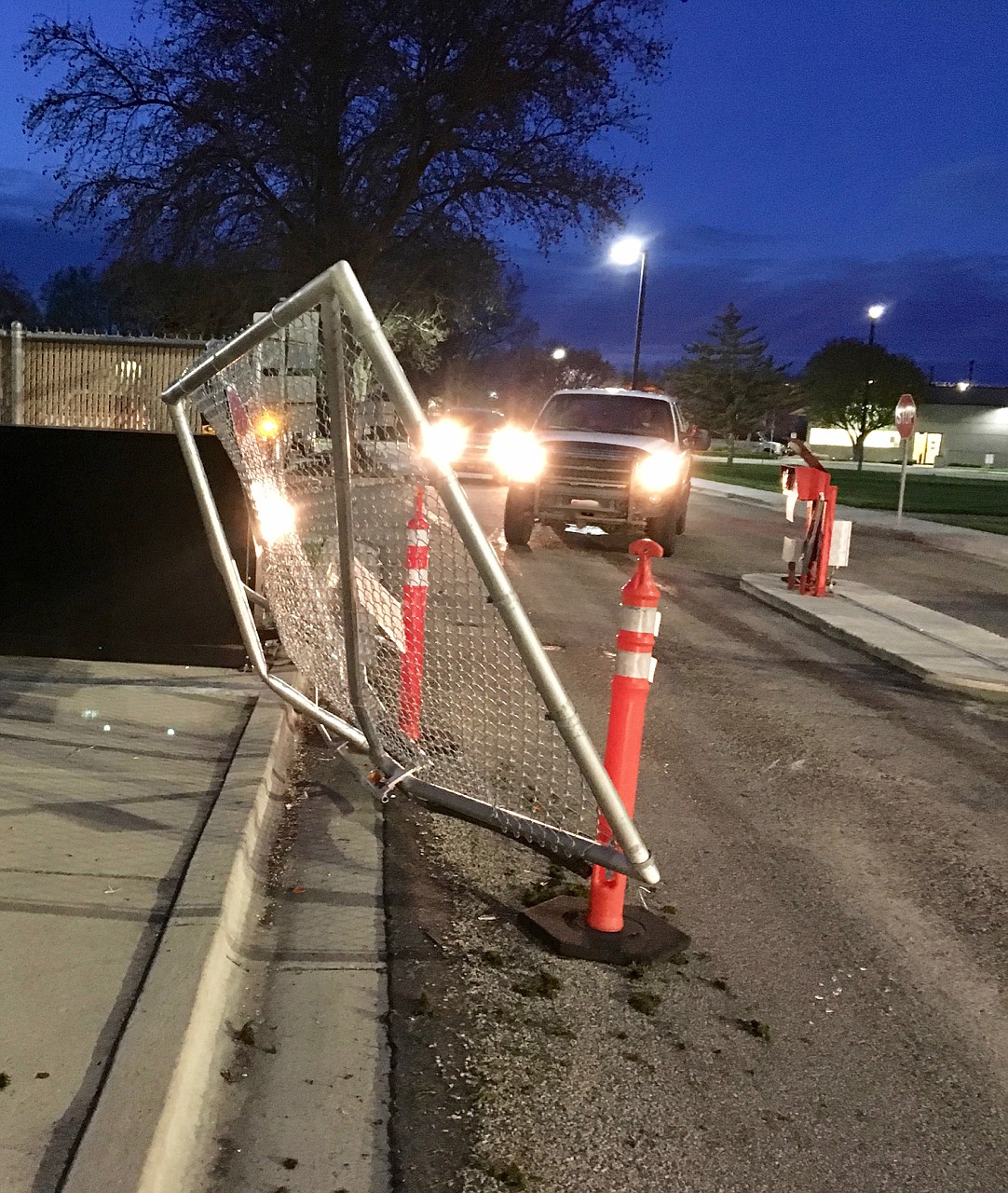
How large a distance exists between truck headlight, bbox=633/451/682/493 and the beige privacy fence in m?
5.73

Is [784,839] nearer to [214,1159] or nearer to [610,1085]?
[610,1085]

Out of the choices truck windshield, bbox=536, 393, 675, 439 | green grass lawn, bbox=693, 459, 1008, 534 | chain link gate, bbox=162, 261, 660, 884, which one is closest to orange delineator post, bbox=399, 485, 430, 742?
chain link gate, bbox=162, 261, 660, 884

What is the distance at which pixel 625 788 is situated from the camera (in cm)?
416

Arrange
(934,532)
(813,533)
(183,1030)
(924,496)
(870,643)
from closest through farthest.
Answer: (183,1030) < (870,643) < (813,533) < (934,532) < (924,496)

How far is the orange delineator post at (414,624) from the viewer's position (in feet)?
18.2

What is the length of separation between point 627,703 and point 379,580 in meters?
2.21

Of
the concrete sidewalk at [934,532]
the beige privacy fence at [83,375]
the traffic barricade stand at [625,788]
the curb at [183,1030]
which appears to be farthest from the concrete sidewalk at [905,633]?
the beige privacy fence at [83,375]

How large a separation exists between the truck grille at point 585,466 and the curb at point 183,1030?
34.7 feet

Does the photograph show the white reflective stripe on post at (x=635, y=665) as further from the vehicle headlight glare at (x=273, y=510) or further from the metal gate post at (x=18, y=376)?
the metal gate post at (x=18, y=376)

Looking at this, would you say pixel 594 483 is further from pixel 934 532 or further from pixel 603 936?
pixel 603 936

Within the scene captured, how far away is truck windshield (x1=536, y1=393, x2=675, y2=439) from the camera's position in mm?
16422

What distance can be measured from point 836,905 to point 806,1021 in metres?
0.99

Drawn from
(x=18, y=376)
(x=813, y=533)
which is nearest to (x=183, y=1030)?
(x=813, y=533)

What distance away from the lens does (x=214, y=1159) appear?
9.71ft
